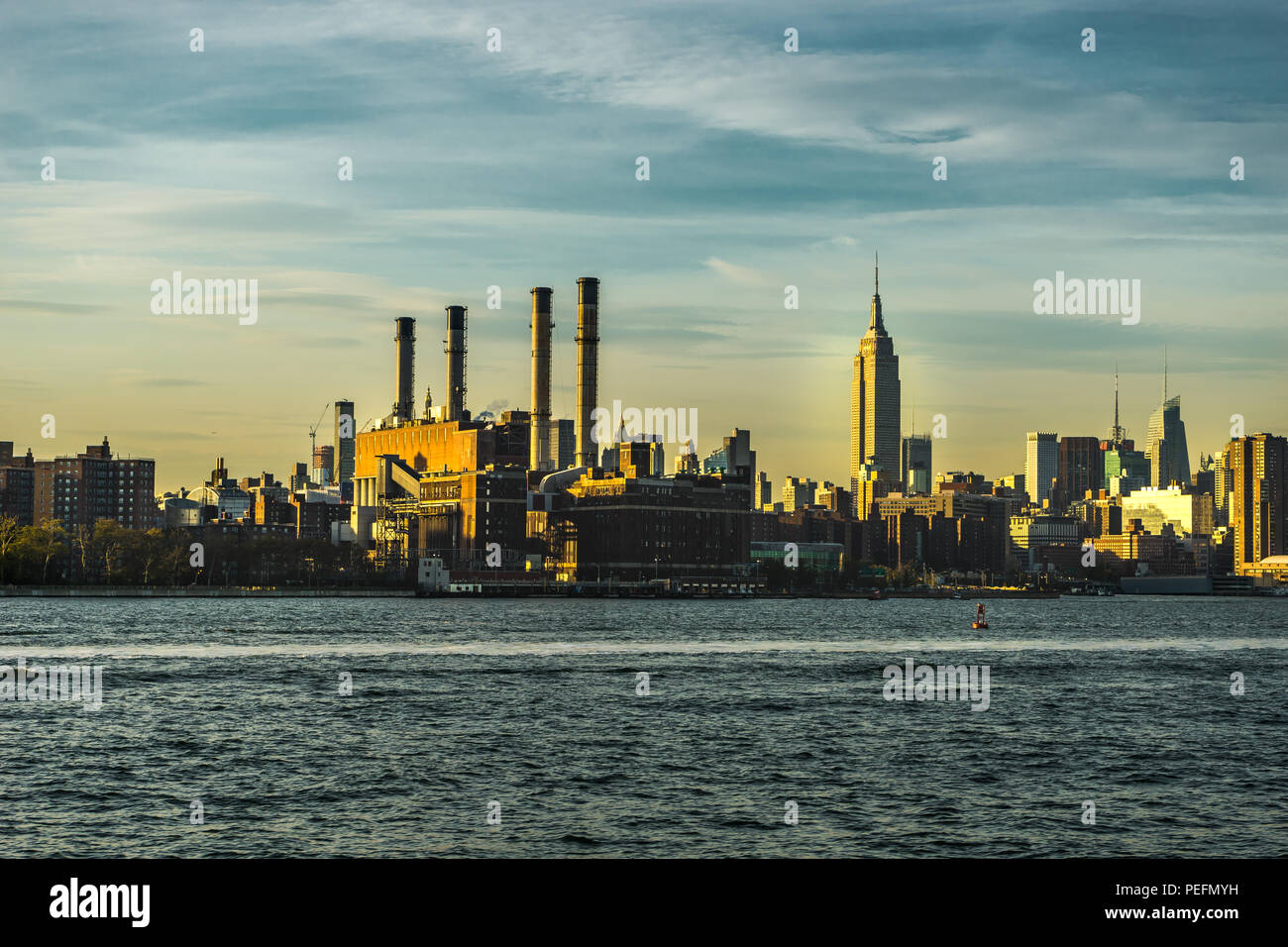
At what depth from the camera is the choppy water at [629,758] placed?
29.8 m

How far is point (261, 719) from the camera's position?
50969 mm

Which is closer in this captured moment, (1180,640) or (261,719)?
(261,719)

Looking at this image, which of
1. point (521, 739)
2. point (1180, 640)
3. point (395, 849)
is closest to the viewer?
point (395, 849)

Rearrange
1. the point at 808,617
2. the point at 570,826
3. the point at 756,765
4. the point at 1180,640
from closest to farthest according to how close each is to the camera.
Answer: the point at 570,826, the point at 756,765, the point at 1180,640, the point at 808,617

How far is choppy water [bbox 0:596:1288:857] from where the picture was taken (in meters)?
29.8

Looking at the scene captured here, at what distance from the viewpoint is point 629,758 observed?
41406mm

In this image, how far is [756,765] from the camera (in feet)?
131
